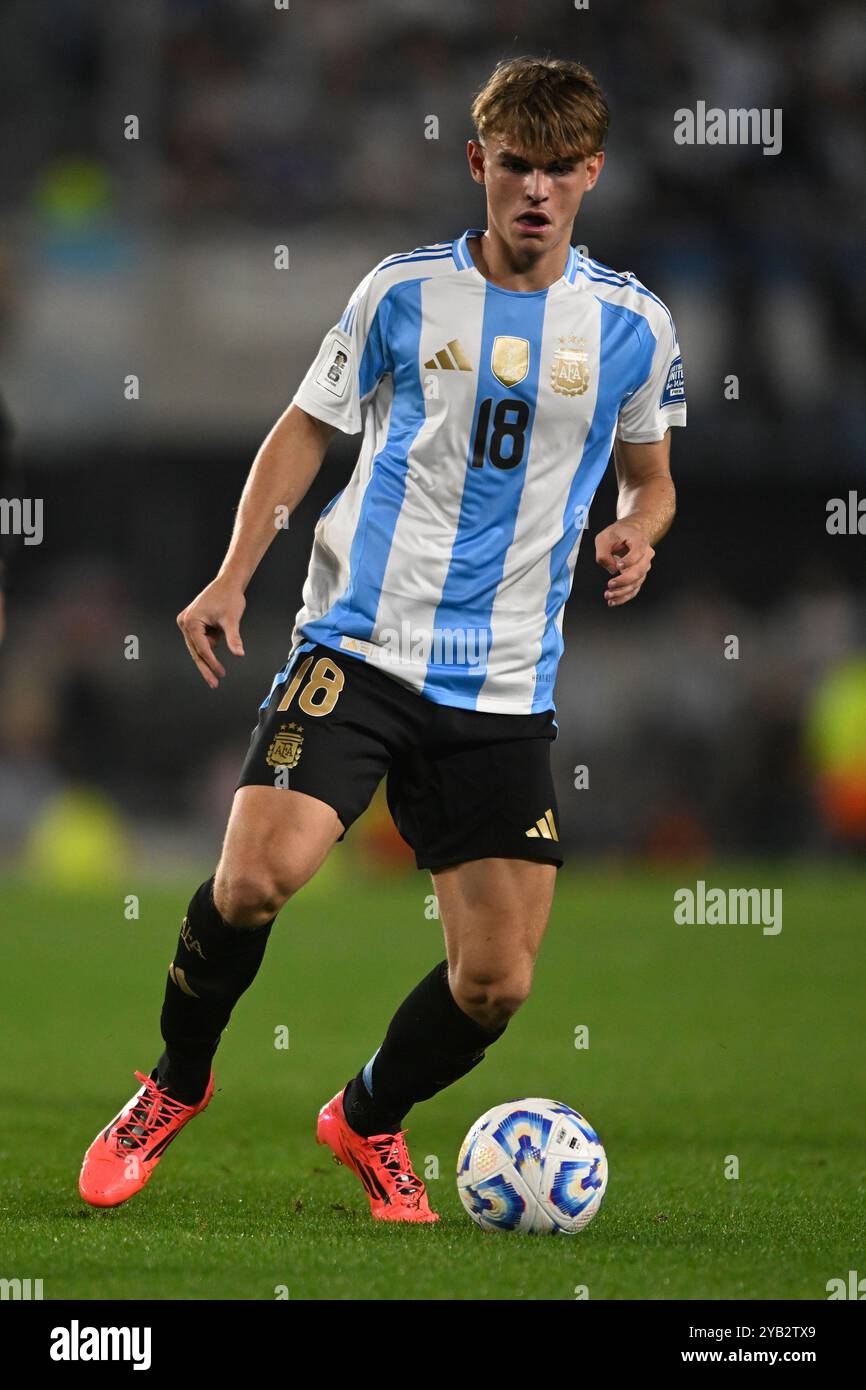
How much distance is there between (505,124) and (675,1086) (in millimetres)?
3476

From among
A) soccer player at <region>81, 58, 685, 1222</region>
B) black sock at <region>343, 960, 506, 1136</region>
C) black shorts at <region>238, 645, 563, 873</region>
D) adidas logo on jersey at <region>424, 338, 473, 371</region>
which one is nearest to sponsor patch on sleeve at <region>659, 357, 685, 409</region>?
soccer player at <region>81, 58, 685, 1222</region>

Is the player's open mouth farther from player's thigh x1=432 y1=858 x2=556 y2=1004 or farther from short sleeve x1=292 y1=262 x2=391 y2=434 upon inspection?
player's thigh x1=432 y1=858 x2=556 y2=1004

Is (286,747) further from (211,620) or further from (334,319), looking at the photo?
(334,319)

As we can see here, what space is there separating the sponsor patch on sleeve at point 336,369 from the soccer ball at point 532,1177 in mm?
1593

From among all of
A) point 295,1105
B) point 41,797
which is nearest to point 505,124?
point 295,1105

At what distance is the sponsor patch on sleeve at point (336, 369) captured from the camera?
4039 millimetres

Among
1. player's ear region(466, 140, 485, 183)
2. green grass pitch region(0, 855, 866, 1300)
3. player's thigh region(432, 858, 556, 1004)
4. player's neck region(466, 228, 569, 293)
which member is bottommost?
green grass pitch region(0, 855, 866, 1300)

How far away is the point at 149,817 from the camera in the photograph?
47.5ft

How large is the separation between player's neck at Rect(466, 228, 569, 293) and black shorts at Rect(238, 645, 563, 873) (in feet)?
2.88

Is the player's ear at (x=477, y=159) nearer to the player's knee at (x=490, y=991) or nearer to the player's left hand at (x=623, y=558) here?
the player's left hand at (x=623, y=558)

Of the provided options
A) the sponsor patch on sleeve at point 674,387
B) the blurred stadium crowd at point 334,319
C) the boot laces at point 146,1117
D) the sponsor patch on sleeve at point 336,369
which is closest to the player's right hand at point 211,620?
the sponsor patch on sleeve at point 336,369

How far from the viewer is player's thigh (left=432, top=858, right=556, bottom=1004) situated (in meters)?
4.03

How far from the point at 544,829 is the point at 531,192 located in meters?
1.33

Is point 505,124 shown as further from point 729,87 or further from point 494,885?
point 729,87
